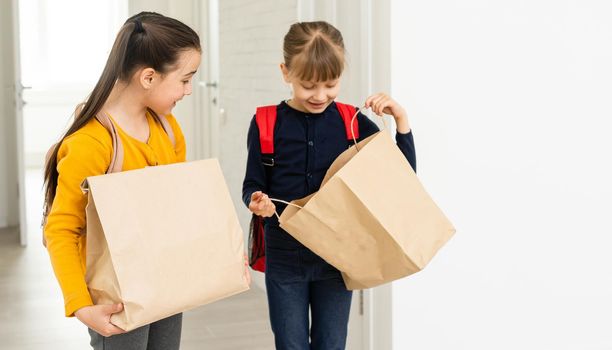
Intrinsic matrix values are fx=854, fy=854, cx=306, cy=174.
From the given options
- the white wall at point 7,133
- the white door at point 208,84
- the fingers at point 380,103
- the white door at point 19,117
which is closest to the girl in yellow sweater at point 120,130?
the fingers at point 380,103

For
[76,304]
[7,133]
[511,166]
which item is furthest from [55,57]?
[76,304]

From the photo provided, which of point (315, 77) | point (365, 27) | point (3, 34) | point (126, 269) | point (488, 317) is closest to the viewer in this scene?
point (126, 269)

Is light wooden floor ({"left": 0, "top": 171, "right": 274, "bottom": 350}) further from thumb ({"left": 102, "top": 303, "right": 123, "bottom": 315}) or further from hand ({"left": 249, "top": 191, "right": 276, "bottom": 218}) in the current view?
thumb ({"left": 102, "top": 303, "right": 123, "bottom": 315})

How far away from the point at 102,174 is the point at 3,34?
4645 mm

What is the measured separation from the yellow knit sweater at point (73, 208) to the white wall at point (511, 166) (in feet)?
3.88

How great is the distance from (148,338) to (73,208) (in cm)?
36

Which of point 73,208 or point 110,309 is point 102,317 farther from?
point 73,208

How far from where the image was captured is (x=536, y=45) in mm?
2826

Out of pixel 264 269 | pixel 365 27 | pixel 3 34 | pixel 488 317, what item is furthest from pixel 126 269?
pixel 3 34

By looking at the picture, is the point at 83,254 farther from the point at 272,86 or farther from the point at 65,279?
the point at 272,86

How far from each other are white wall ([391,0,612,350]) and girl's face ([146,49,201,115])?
1000 millimetres

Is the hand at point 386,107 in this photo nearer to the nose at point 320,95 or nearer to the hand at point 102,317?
the nose at point 320,95

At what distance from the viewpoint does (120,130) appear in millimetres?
1670

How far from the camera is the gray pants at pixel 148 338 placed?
65.8 inches
